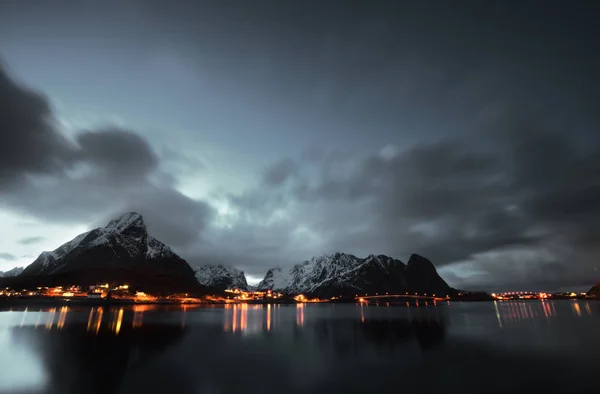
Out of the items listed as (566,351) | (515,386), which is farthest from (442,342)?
(515,386)

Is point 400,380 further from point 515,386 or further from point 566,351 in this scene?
point 566,351

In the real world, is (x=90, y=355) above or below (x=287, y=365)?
above

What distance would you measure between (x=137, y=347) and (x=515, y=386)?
41954 millimetres

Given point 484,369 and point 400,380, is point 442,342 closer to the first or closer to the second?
point 484,369

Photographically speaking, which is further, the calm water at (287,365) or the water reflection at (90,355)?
the calm water at (287,365)

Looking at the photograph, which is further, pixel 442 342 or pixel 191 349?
pixel 442 342

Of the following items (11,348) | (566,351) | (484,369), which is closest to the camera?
(484,369)

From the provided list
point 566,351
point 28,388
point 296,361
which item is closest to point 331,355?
point 296,361

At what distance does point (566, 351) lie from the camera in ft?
141

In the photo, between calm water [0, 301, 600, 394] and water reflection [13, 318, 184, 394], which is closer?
water reflection [13, 318, 184, 394]

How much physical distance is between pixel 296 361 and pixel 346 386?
37.4 ft

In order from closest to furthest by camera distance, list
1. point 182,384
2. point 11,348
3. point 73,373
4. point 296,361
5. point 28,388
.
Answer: point 28,388, point 182,384, point 73,373, point 296,361, point 11,348

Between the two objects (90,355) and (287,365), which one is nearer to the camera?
(287,365)

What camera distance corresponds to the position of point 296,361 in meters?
35.7
